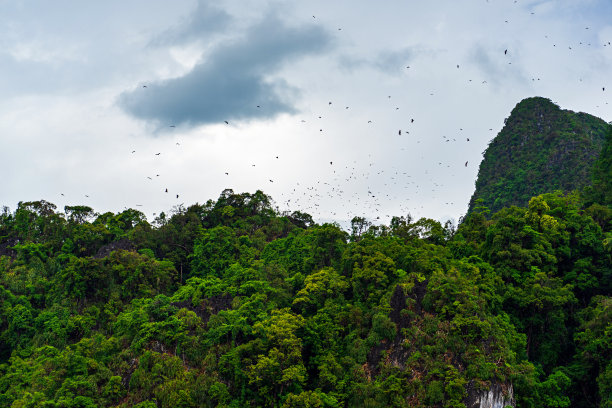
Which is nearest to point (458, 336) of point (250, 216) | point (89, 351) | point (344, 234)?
point (344, 234)

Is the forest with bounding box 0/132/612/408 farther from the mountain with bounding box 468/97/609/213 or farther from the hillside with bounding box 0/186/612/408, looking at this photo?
the mountain with bounding box 468/97/609/213

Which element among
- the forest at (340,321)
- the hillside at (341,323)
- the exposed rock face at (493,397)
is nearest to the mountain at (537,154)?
the forest at (340,321)

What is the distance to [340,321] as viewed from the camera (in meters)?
27.2

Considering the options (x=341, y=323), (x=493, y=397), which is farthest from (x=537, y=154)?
(x=493, y=397)

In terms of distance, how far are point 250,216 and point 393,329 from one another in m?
24.0

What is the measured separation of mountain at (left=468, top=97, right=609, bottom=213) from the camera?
186 feet

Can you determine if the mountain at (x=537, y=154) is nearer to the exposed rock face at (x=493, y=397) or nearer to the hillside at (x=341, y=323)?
the hillside at (x=341, y=323)

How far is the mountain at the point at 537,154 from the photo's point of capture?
2237 inches

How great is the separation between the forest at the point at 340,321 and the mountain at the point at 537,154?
18.9m

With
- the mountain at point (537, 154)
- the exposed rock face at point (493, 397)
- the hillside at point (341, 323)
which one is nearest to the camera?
the exposed rock face at point (493, 397)

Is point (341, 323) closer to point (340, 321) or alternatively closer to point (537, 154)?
point (340, 321)

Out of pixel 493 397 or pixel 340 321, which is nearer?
→ pixel 493 397

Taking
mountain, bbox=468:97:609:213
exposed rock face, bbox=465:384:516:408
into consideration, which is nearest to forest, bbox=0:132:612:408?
exposed rock face, bbox=465:384:516:408

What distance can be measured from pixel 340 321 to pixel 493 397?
838 centimetres
